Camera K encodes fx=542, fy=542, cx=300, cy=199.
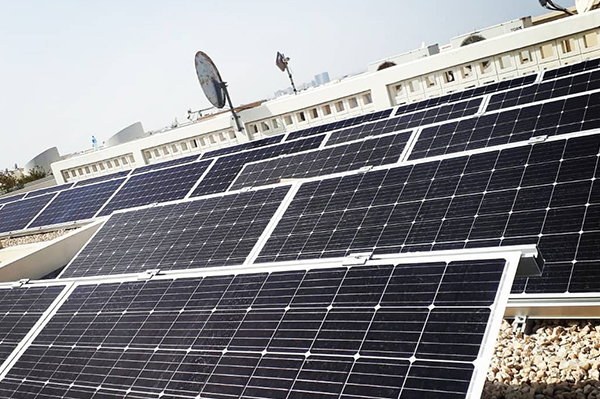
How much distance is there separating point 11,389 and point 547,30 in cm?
3158

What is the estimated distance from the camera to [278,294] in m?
7.61

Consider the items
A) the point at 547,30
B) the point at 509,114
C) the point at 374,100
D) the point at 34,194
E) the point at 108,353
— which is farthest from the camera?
the point at 374,100

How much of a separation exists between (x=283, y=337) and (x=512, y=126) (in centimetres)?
963

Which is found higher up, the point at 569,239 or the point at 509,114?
the point at 509,114

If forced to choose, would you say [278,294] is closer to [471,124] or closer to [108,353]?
[108,353]

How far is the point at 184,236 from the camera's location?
1227 centimetres

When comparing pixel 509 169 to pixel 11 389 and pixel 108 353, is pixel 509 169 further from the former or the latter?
pixel 11 389

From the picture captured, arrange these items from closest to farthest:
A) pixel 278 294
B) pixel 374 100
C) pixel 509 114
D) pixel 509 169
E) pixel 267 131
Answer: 1. pixel 278 294
2. pixel 509 169
3. pixel 509 114
4. pixel 374 100
5. pixel 267 131

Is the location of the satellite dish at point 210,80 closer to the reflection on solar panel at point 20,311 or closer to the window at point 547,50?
the window at point 547,50

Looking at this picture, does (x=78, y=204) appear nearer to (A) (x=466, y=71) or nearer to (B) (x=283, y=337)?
(B) (x=283, y=337)

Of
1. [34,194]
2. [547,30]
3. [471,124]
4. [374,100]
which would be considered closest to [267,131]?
[374,100]

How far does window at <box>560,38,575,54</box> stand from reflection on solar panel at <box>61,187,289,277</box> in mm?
26239

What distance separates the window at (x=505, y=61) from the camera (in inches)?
1292

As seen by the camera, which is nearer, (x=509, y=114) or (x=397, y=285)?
(x=397, y=285)
